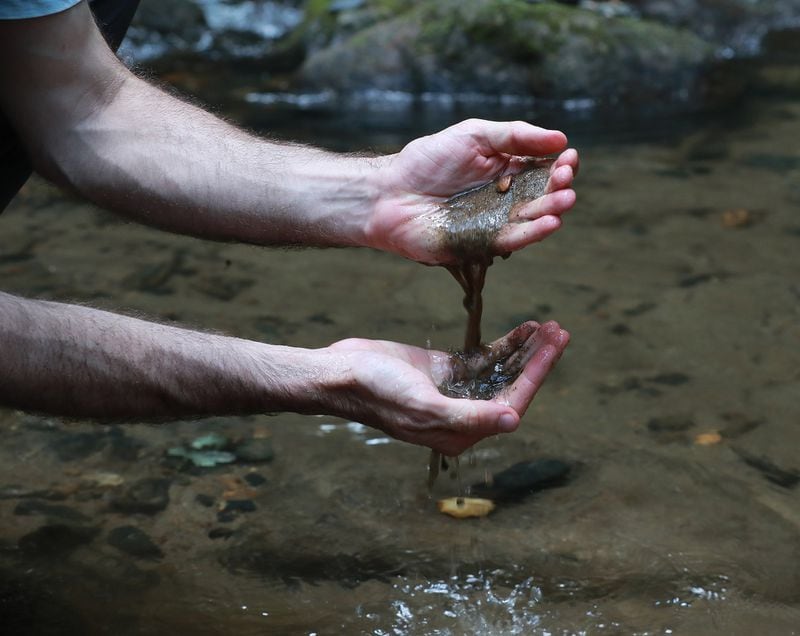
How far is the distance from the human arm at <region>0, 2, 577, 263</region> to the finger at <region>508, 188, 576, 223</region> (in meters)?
0.21

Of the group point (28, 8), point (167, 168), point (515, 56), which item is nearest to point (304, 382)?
Answer: point (167, 168)

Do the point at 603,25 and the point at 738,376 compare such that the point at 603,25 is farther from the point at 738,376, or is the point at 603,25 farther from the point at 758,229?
the point at 738,376

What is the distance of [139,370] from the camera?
2.24m

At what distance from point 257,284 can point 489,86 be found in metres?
3.25

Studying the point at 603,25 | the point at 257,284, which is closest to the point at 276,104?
the point at 603,25

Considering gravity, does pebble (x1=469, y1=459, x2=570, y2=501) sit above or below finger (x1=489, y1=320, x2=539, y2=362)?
below

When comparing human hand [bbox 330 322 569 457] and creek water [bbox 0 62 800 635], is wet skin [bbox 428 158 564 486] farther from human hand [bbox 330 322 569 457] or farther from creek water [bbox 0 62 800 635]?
creek water [bbox 0 62 800 635]

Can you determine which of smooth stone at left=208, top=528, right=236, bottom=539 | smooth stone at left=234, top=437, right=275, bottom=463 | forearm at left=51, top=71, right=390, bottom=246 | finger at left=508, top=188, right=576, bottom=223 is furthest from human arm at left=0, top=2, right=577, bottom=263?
smooth stone at left=208, top=528, right=236, bottom=539

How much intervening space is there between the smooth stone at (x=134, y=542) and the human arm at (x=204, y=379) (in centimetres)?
55

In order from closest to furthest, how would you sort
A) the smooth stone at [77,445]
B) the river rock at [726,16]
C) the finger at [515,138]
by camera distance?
the finger at [515,138] < the smooth stone at [77,445] < the river rock at [726,16]

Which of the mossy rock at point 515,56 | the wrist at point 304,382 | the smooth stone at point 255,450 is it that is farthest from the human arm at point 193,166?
the mossy rock at point 515,56

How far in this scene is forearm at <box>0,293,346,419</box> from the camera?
2.19 meters

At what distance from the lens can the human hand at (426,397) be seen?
2.18m

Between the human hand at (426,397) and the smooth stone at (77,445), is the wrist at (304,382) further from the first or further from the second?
the smooth stone at (77,445)
